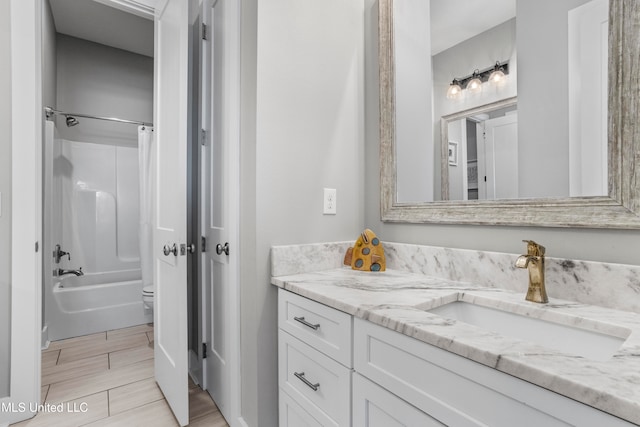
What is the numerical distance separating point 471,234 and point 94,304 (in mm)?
2949

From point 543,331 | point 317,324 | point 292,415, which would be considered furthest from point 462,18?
point 292,415

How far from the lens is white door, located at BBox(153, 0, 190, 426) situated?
4.82ft

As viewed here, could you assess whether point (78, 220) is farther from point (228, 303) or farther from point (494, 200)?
point (494, 200)

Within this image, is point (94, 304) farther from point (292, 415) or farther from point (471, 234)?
point (471, 234)

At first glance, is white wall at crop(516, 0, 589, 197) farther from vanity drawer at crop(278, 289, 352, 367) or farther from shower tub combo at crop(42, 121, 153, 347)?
shower tub combo at crop(42, 121, 153, 347)

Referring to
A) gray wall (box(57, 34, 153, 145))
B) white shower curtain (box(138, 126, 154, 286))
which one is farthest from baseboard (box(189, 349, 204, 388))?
gray wall (box(57, 34, 153, 145))

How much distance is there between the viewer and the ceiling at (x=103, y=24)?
2.52m

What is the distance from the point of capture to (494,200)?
1129mm

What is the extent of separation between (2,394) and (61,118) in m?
2.22

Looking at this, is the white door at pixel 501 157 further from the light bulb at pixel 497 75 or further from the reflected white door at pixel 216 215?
the reflected white door at pixel 216 215

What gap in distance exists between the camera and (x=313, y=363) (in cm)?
104

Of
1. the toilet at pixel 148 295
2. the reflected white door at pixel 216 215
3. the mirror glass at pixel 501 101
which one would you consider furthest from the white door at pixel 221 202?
the toilet at pixel 148 295

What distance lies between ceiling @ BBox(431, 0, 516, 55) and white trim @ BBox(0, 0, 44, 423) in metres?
1.94

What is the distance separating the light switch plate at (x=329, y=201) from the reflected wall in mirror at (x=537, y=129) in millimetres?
240
